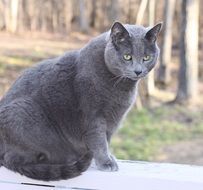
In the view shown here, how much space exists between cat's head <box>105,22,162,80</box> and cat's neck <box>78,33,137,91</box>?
0.10 ft

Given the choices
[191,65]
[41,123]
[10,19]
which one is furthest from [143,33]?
[10,19]

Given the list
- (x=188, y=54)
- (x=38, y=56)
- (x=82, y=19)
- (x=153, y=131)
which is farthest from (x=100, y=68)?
(x=82, y=19)

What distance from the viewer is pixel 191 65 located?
5.40m

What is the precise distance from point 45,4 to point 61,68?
7.06 metres

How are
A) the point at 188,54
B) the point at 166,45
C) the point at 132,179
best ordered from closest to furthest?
the point at 132,179 < the point at 188,54 < the point at 166,45

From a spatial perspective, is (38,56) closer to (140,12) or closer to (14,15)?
(14,15)

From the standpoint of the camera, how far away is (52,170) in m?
1.45

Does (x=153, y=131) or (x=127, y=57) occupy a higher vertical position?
(x=127, y=57)

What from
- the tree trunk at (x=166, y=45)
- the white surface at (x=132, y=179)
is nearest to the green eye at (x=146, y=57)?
the white surface at (x=132, y=179)

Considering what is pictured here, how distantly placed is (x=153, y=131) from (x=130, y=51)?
10.5 ft

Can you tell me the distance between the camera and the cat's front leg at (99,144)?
153 cm

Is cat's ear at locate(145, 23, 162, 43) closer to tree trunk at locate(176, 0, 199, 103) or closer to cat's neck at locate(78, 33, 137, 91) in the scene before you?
cat's neck at locate(78, 33, 137, 91)

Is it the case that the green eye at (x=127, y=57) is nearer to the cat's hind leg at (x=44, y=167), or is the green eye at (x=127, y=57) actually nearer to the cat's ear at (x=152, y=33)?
the cat's ear at (x=152, y=33)

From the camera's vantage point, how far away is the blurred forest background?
14.4ft
